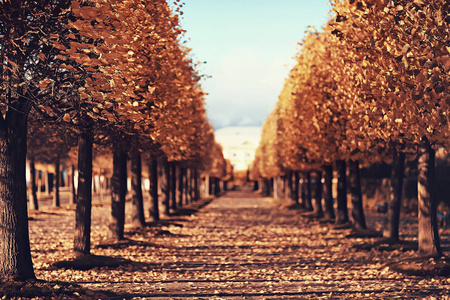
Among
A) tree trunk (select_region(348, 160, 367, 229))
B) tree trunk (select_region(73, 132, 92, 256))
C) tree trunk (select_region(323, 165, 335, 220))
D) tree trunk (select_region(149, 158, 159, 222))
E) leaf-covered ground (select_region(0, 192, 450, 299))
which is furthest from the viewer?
tree trunk (select_region(323, 165, 335, 220))

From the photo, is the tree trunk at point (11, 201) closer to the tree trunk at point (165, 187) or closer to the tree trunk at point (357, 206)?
the tree trunk at point (357, 206)

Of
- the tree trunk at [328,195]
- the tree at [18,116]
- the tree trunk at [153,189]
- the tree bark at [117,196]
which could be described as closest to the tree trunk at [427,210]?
the tree bark at [117,196]

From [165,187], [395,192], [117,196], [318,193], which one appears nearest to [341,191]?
[395,192]

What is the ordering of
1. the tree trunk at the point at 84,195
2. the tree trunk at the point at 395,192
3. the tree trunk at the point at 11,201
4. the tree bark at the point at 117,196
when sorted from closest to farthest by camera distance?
the tree trunk at the point at 11,201 → the tree trunk at the point at 84,195 → the tree bark at the point at 117,196 → the tree trunk at the point at 395,192

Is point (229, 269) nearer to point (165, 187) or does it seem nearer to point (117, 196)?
point (117, 196)

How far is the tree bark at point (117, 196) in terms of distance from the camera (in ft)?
72.5

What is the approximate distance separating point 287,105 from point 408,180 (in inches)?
501

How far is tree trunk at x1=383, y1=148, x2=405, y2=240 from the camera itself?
22.4 metres

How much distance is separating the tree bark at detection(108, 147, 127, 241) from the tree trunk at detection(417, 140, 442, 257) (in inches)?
401

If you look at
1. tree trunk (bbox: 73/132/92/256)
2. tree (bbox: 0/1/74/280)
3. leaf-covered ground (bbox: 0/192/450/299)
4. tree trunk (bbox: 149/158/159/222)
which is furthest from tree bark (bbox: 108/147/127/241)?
tree (bbox: 0/1/74/280)

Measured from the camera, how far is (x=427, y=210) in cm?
1717

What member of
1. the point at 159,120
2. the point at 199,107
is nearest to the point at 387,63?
the point at 159,120

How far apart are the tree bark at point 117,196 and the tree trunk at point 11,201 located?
9.54 meters

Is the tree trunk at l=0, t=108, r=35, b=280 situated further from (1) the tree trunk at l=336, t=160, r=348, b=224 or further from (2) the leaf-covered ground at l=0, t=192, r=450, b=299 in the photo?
(1) the tree trunk at l=336, t=160, r=348, b=224
